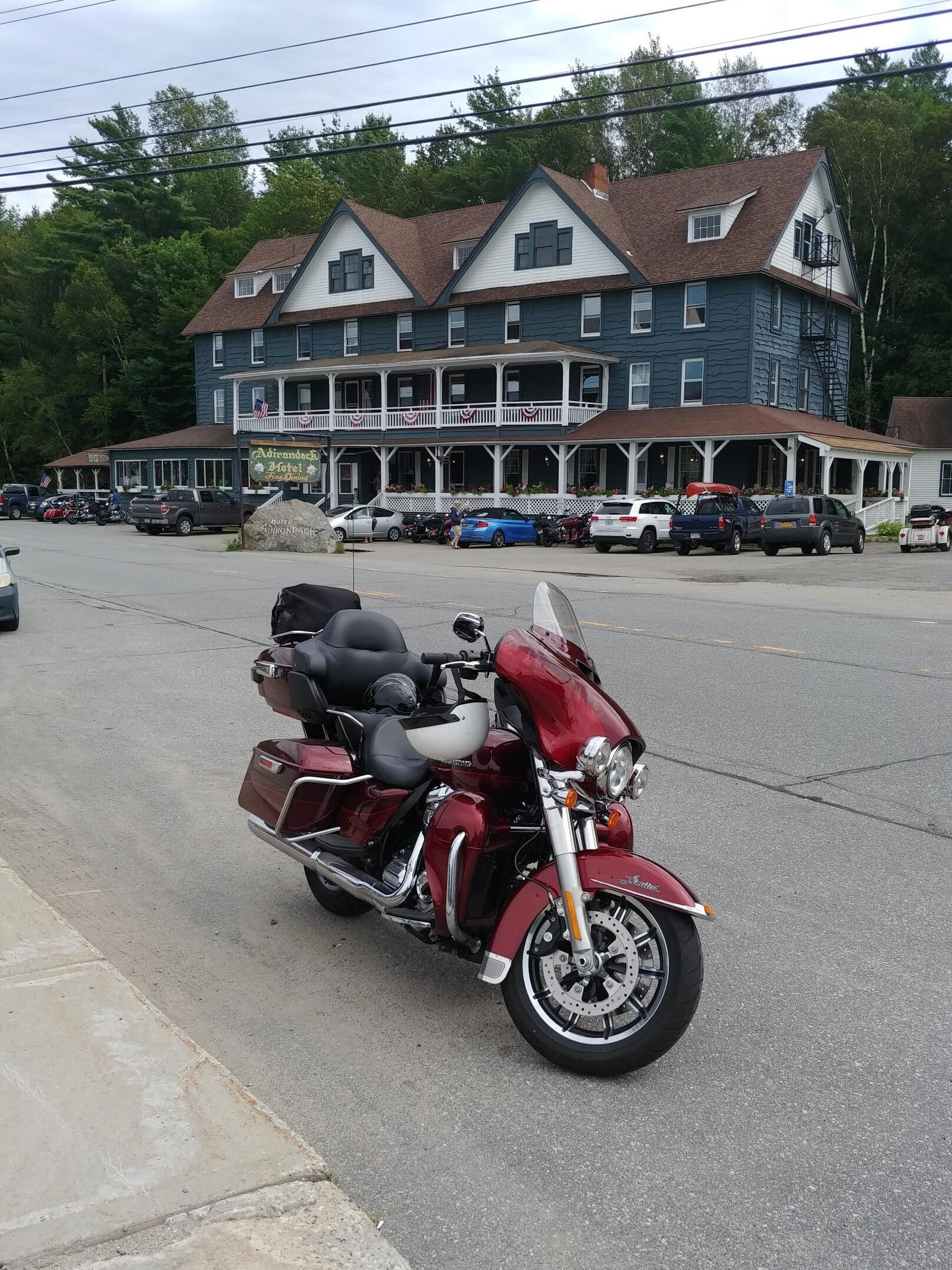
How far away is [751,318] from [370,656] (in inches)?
1547

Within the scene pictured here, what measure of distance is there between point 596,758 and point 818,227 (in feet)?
154

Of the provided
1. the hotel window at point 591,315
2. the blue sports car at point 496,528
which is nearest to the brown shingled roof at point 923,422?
the hotel window at point 591,315

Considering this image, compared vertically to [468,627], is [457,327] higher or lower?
higher

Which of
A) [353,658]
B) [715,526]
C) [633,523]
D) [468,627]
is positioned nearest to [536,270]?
[633,523]

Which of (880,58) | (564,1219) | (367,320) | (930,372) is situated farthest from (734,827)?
(880,58)

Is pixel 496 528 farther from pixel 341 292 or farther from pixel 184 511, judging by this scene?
pixel 341 292

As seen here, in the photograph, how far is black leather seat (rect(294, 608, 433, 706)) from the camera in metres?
5.00

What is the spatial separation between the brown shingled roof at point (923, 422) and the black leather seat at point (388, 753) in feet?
175

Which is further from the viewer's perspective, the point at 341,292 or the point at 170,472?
the point at 170,472

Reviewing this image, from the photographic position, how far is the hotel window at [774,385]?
141 ft

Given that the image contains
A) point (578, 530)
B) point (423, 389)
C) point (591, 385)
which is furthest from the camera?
point (423, 389)

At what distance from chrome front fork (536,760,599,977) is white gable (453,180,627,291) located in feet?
139

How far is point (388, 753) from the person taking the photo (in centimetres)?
442

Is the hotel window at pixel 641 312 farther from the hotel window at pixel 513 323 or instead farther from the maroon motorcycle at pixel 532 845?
the maroon motorcycle at pixel 532 845
